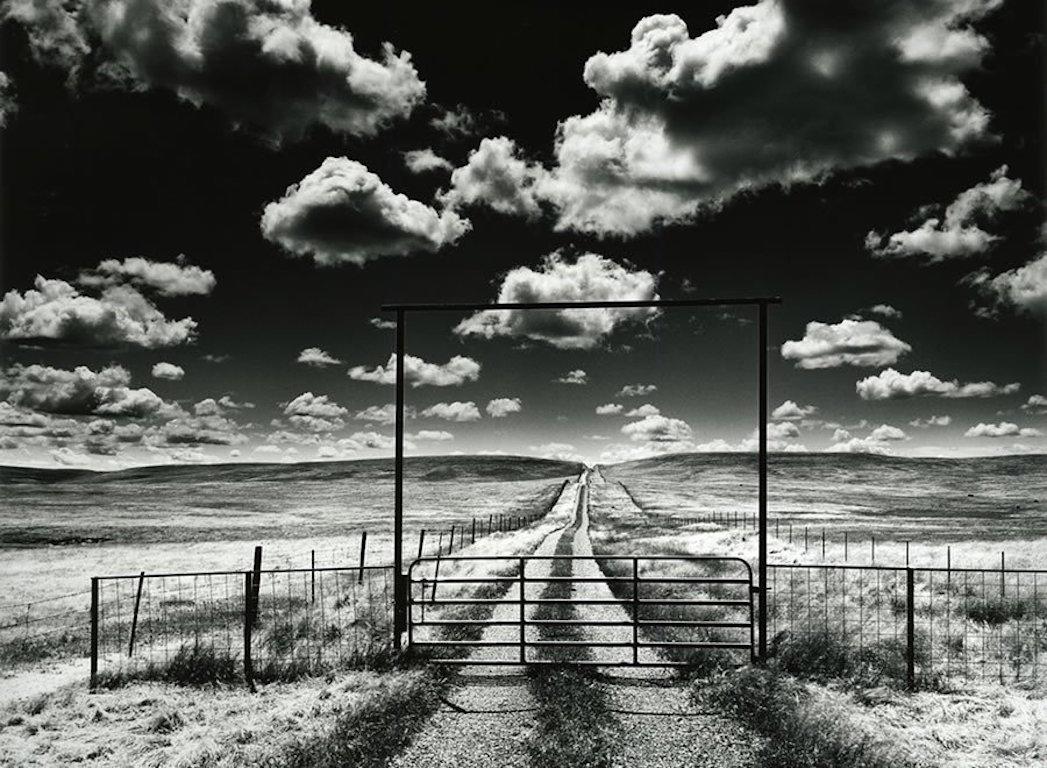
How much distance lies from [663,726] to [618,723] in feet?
1.86

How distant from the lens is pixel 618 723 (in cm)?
890

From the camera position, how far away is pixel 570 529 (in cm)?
4628

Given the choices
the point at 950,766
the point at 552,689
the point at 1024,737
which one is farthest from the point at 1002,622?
the point at 552,689

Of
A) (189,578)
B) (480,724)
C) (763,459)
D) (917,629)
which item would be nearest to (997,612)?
(917,629)

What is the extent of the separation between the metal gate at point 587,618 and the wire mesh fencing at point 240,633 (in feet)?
3.82

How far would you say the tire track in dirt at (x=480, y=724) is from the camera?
7902 millimetres

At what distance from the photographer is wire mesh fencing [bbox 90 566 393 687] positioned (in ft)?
38.5

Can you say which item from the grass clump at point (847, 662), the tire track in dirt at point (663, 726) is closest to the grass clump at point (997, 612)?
the grass clump at point (847, 662)

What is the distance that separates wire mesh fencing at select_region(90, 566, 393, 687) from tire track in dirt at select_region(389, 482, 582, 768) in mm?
1922

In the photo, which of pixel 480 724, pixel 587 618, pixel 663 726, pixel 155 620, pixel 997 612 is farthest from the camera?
pixel 155 620

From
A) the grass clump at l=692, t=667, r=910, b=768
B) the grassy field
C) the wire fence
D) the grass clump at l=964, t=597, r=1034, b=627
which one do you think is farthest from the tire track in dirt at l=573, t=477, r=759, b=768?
the grass clump at l=964, t=597, r=1034, b=627

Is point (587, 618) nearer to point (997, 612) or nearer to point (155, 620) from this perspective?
point (997, 612)

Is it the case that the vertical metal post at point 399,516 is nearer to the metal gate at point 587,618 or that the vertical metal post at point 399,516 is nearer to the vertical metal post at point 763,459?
the metal gate at point 587,618

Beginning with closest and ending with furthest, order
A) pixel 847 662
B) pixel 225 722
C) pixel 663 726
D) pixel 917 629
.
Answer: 1. pixel 663 726
2. pixel 225 722
3. pixel 847 662
4. pixel 917 629
